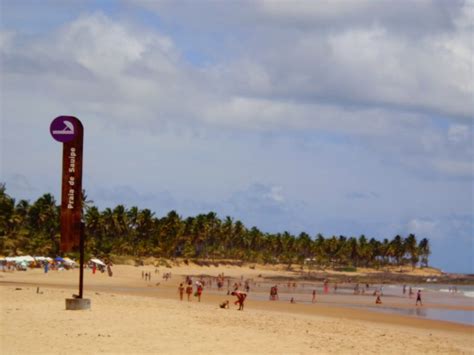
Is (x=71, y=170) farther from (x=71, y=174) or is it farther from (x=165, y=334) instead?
(x=165, y=334)

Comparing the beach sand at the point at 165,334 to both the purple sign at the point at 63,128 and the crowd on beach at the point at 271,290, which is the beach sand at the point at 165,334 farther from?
the crowd on beach at the point at 271,290

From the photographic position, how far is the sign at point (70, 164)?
996 inches

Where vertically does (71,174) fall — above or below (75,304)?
above

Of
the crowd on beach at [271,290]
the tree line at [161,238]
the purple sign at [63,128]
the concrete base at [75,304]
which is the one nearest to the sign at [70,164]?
the purple sign at [63,128]

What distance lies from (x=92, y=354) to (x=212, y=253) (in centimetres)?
13250

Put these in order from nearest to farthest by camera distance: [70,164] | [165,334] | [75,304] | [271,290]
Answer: [165,334], [70,164], [75,304], [271,290]

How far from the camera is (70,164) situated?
25.3 meters

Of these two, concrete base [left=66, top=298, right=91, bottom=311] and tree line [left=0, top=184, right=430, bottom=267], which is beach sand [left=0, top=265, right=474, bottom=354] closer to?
concrete base [left=66, top=298, right=91, bottom=311]

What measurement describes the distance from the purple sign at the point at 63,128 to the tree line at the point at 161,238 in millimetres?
65518

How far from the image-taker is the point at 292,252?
175625 millimetres

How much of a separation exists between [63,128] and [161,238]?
105645mm

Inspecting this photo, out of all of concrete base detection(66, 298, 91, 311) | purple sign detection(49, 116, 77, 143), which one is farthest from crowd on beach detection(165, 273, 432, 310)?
purple sign detection(49, 116, 77, 143)

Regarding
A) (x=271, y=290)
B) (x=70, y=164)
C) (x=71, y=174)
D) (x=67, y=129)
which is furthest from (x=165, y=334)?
(x=271, y=290)

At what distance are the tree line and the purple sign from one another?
65.5 meters
